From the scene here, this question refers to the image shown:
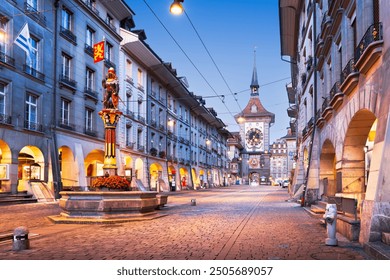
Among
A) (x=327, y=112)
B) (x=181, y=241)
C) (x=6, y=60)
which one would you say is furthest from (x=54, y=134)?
(x=181, y=241)

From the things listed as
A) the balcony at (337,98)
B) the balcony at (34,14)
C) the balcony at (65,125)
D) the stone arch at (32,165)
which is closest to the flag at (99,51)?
the balcony at (34,14)

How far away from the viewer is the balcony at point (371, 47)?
919cm

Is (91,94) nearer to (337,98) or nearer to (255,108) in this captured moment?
(337,98)

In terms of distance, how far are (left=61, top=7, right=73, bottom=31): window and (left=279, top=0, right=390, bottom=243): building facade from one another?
52.0 feet

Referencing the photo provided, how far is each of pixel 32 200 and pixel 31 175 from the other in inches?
93.6

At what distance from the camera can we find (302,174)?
Answer: 26.9 meters

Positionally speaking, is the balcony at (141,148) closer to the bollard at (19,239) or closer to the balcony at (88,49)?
the balcony at (88,49)

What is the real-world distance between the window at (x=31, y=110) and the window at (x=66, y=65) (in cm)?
329

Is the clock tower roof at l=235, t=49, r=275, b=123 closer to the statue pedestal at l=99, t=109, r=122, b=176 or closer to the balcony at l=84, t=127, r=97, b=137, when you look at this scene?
the statue pedestal at l=99, t=109, r=122, b=176

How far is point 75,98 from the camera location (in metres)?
28.9

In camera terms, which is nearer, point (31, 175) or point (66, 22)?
point (31, 175)

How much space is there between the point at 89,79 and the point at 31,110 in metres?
7.01
